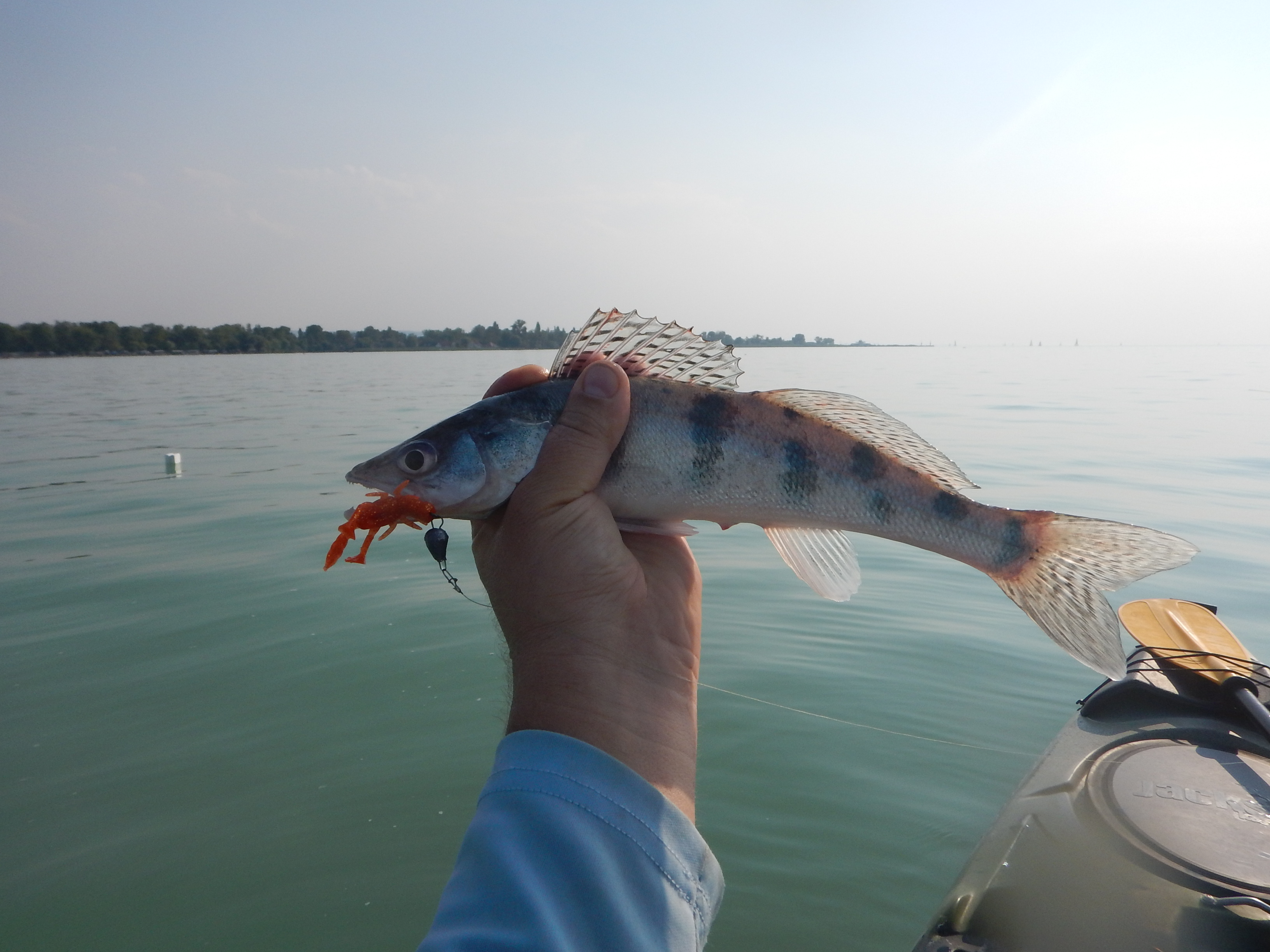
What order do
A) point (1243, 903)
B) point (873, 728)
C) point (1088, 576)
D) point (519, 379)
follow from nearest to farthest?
point (1243, 903) → point (1088, 576) → point (519, 379) → point (873, 728)

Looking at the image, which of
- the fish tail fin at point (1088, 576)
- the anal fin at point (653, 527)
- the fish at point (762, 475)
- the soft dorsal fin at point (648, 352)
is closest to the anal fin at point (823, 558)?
the fish at point (762, 475)

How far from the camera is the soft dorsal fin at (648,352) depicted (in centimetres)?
364

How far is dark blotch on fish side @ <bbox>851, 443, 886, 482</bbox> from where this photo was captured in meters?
3.40

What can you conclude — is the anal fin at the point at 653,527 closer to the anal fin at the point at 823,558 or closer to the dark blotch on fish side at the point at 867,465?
the anal fin at the point at 823,558

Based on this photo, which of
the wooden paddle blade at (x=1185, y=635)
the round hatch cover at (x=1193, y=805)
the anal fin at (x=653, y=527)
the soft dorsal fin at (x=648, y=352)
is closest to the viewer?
the round hatch cover at (x=1193, y=805)

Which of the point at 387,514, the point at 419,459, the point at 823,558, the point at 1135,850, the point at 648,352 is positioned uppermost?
the point at 648,352

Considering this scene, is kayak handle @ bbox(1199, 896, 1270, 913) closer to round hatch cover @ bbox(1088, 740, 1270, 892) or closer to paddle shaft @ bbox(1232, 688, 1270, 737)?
round hatch cover @ bbox(1088, 740, 1270, 892)

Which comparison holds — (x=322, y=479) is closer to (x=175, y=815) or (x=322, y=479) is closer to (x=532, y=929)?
(x=175, y=815)

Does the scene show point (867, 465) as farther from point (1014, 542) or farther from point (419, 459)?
point (419, 459)

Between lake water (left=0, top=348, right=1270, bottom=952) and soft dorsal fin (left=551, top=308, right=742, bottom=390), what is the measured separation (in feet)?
5.83

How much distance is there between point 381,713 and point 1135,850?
17.9 feet

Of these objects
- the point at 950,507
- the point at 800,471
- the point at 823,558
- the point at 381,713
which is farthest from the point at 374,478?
the point at 381,713

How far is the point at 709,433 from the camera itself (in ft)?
11.2

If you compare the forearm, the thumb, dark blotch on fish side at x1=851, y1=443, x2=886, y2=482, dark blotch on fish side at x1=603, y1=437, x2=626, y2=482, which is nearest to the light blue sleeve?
the forearm
